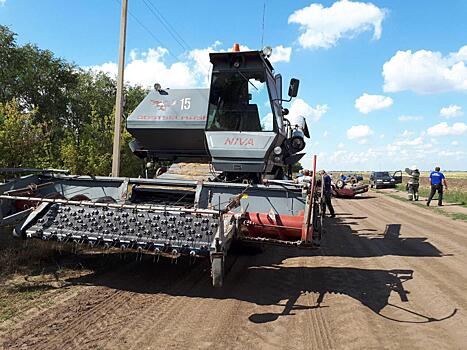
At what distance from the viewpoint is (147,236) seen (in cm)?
464

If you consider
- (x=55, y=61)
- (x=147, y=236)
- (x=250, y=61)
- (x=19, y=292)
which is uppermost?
(x=55, y=61)

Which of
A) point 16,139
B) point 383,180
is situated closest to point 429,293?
point 16,139

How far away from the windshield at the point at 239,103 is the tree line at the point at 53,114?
4.91 m

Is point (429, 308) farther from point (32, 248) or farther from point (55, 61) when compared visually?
point (55, 61)

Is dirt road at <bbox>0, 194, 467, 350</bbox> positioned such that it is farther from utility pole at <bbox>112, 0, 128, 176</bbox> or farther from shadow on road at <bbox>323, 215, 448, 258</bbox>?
utility pole at <bbox>112, 0, 128, 176</bbox>

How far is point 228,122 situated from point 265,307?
3556 millimetres

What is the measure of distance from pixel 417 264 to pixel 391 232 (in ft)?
12.9

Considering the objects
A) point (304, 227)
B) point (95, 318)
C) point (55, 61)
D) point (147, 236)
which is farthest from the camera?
point (55, 61)

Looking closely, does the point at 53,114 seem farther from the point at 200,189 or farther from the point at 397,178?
the point at 397,178

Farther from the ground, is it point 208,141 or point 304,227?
point 208,141

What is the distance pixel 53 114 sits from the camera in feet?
72.3

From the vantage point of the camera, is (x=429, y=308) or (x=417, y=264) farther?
(x=417, y=264)

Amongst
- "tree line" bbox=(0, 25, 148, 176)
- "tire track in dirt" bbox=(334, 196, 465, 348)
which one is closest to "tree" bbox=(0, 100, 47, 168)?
"tree line" bbox=(0, 25, 148, 176)

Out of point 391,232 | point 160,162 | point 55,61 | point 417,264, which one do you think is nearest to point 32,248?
point 160,162
